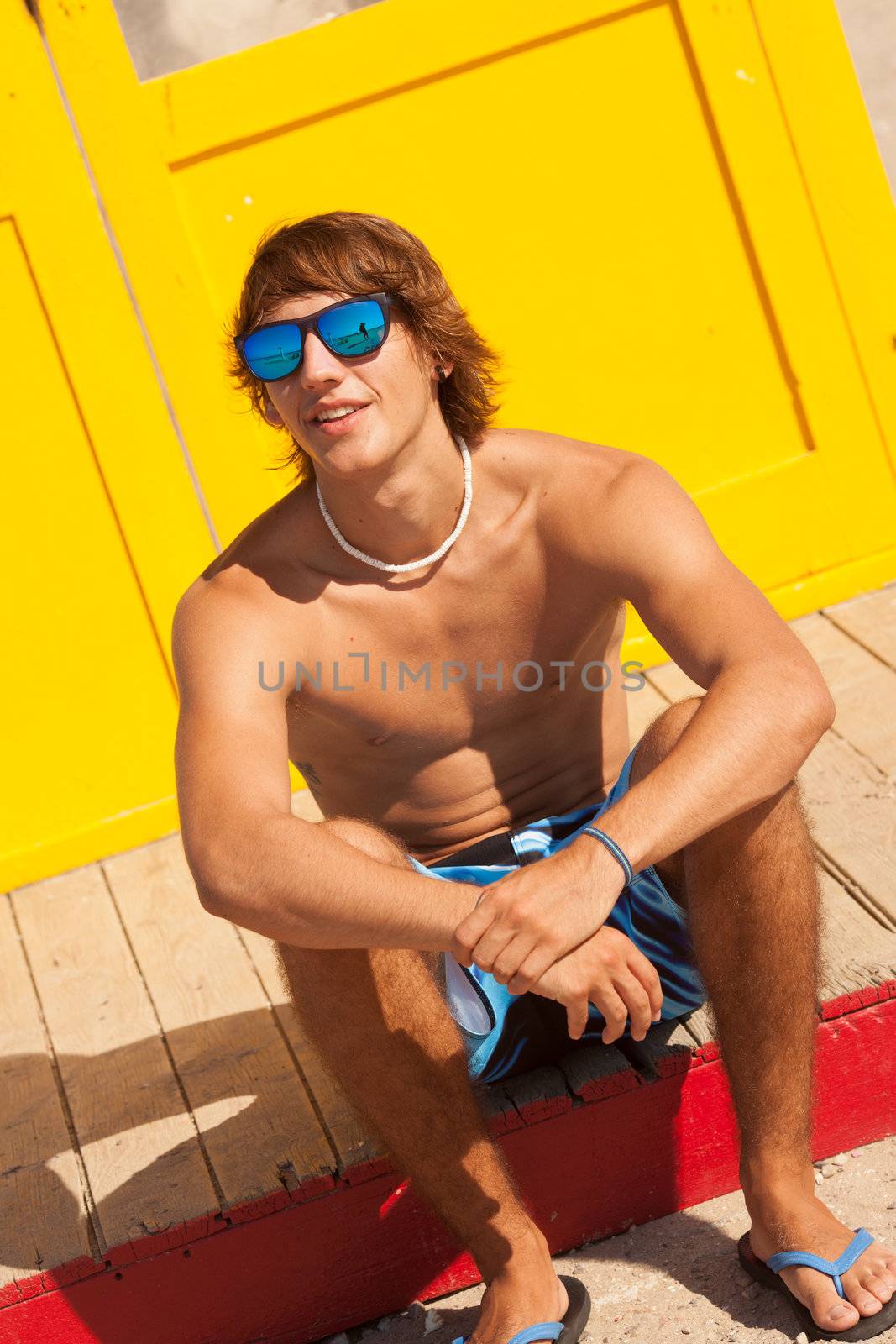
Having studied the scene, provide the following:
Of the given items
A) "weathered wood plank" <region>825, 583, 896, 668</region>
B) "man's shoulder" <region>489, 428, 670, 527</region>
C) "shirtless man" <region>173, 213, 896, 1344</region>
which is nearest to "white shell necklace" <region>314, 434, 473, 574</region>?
"shirtless man" <region>173, 213, 896, 1344</region>

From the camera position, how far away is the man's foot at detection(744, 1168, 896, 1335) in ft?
6.70

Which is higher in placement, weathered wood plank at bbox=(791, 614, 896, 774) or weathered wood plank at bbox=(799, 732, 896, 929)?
weathered wood plank at bbox=(791, 614, 896, 774)

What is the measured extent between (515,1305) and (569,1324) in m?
0.10

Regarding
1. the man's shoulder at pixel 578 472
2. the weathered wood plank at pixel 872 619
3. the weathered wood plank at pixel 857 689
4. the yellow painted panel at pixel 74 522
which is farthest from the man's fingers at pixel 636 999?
the yellow painted panel at pixel 74 522

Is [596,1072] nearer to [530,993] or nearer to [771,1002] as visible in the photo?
[530,993]

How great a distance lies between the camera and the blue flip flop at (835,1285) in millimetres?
2033

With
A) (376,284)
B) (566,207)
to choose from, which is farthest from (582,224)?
(376,284)

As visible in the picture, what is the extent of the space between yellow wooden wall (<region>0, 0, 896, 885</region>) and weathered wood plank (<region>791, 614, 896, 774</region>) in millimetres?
190

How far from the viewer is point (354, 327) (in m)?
2.25

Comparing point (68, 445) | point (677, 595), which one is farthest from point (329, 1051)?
point (68, 445)

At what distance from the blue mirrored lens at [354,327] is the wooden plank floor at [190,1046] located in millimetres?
1169

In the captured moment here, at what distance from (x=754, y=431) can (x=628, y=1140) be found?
210 centimetres

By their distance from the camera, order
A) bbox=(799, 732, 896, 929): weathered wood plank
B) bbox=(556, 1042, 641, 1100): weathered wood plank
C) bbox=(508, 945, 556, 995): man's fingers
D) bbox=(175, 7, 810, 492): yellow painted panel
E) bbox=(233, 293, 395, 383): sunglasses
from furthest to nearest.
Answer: bbox=(175, 7, 810, 492): yellow painted panel < bbox=(799, 732, 896, 929): weathered wood plank < bbox=(556, 1042, 641, 1100): weathered wood plank < bbox=(233, 293, 395, 383): sunglasses < bbox=(508, 945, 556, 995): man's fingers

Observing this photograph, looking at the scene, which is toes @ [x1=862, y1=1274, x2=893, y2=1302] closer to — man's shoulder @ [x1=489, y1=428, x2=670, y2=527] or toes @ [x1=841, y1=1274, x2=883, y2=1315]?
toes @ [x1=841, y1=1274, x2=883, y2=1315]
